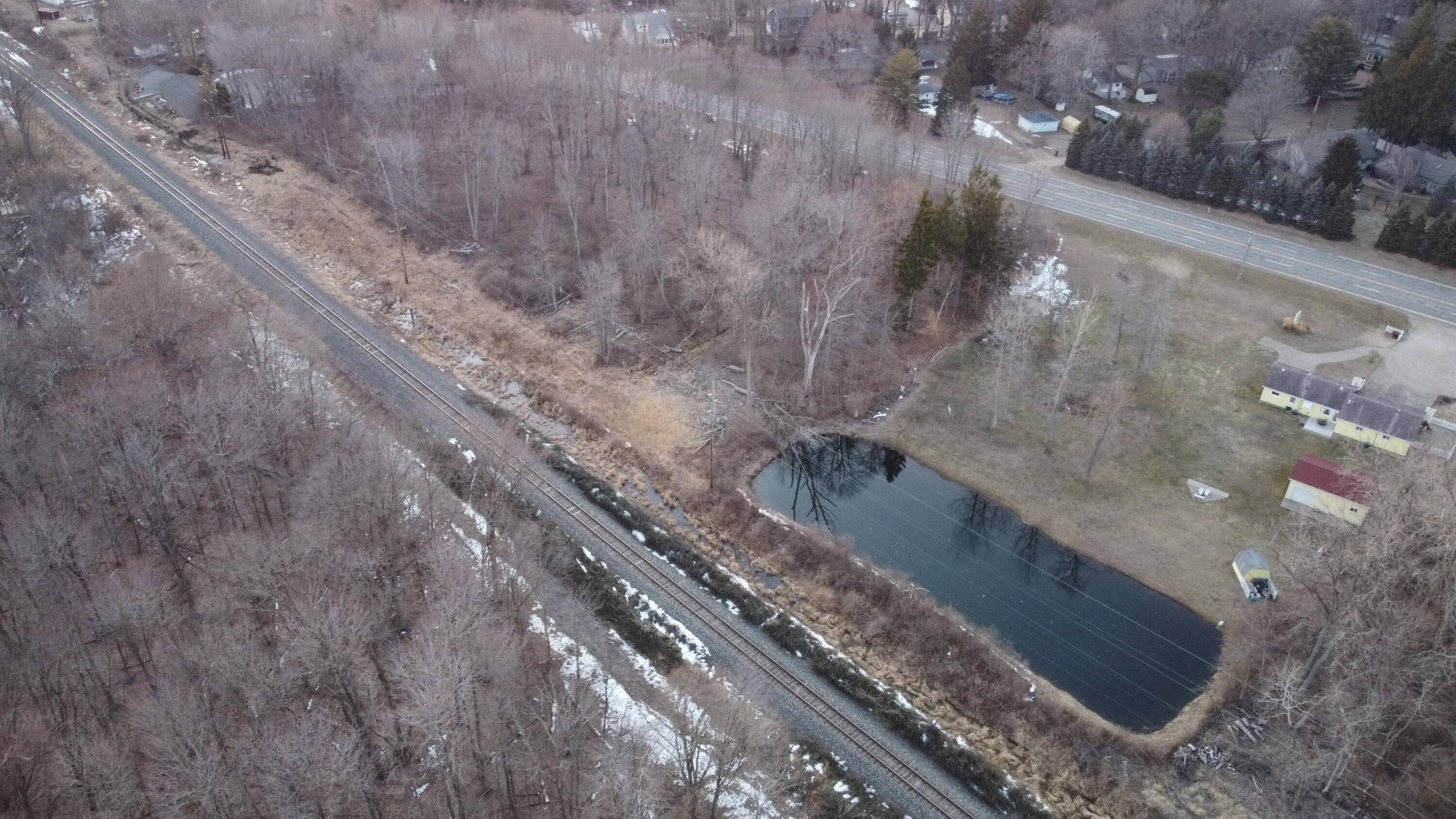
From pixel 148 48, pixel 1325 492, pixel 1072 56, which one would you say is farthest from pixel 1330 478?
pixel 148 48

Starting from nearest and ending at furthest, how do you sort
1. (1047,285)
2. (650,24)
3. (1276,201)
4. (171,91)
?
(1047,285) → (1276,201) → (171,91) → (650,24)

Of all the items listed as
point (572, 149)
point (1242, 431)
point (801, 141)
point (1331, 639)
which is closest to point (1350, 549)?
point (1331, 639)

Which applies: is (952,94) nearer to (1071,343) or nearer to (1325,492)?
(1071,343)

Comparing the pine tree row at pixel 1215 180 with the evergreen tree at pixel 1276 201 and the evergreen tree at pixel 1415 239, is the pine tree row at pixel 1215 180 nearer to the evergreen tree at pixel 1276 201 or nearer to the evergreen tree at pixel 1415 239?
the evergreen tree at pixel 1276 201

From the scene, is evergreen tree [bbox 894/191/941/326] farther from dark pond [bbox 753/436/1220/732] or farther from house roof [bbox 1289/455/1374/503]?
house roof [bbox 1289/455/1374/503]

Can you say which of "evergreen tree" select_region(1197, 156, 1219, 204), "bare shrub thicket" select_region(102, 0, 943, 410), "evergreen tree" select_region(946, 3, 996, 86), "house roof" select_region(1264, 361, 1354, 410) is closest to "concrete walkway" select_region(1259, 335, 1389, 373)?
"house roof" select_region(1264, 361, 1354, 410)

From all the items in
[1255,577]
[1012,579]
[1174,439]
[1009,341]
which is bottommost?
[1012,579]

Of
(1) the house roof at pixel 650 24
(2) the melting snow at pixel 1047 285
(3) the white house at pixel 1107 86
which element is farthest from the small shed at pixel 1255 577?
(1) the house roof at pixel 650 24
